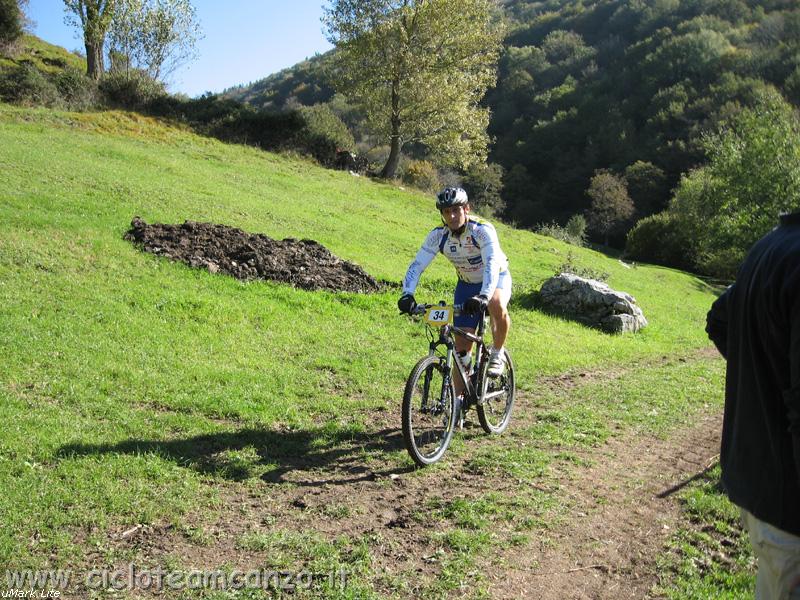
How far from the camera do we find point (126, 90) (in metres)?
31.7

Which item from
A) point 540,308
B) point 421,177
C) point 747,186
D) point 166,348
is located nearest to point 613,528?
point 166,348

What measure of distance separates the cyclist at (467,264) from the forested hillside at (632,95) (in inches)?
2187

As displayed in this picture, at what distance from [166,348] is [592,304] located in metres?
10.4

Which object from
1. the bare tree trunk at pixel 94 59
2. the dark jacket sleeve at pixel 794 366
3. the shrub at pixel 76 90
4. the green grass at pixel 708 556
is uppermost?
the bare tree trunk at pixel 94 59

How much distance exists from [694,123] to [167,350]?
7299cm

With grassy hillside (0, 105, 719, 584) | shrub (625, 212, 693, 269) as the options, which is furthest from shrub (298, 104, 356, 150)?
shrub (625, 212, 693, 269)

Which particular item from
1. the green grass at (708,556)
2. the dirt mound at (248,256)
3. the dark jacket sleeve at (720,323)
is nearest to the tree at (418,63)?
the dirt mound at (248,256)

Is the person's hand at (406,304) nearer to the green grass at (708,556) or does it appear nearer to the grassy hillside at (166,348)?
the grassy hillside at (166,348)

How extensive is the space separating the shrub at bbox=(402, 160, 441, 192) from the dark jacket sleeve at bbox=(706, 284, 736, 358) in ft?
117

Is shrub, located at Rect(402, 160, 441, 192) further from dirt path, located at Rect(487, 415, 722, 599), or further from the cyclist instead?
dirt path, located at Rect(487, 415, 722, 599)

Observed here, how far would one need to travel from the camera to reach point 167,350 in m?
8.25

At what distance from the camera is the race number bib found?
5934 mm

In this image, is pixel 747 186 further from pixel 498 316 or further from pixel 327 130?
pixel 498 316

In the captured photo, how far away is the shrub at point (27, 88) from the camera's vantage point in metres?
27.0
